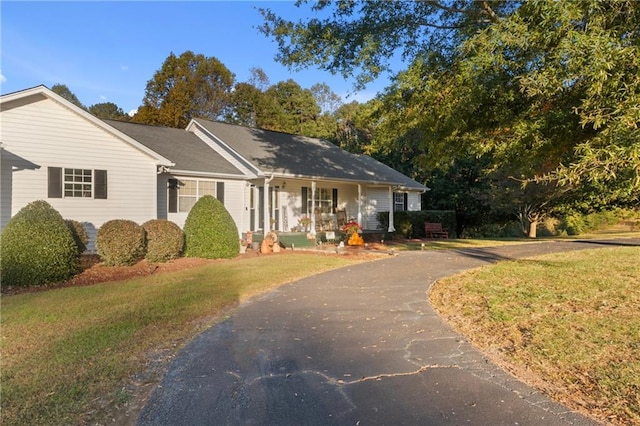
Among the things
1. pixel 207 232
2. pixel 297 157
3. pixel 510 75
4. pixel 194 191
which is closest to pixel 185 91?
pixel 297 157

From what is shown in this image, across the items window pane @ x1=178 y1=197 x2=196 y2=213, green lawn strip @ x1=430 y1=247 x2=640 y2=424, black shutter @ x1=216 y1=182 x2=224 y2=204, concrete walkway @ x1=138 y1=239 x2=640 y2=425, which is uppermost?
black shutter @ x1=216 y1=182 x2=224 y2=204

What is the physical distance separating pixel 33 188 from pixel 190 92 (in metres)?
27.3

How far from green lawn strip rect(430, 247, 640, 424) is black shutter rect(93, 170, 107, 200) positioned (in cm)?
1071

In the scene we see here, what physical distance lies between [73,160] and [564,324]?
1347cm

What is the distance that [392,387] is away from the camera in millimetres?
3965

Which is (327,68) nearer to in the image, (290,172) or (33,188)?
(290,172)

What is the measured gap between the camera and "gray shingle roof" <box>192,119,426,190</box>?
60.7 ft

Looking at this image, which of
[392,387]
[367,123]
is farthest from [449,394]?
[367,123]

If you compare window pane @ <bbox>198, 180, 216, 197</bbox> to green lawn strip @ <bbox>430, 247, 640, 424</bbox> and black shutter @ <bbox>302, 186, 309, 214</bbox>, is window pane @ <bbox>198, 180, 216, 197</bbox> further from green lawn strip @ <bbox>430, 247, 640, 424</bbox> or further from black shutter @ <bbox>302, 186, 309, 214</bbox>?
green lawn strip @ <bbox>430, 247, 640, 424</bbox>

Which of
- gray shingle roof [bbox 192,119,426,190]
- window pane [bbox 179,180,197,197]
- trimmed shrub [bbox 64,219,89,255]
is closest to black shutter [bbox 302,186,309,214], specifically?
gray shingle roof [bbox 192,119,426,190]

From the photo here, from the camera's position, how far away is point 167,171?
15.1m

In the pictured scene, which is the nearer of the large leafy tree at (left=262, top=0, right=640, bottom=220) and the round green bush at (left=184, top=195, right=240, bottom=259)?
the large leafy tree at (left=262, top=0, right=640, bottom=220)

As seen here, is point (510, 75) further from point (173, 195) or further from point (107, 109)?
point (107, 109)

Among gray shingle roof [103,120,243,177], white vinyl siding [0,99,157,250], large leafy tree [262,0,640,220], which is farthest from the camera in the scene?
gray shingle roof [103,120,243,177]
